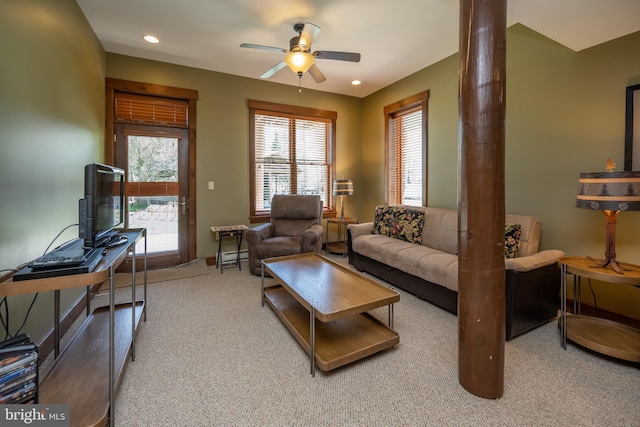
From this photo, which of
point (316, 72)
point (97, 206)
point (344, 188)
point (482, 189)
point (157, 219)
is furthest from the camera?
point (344, 188)

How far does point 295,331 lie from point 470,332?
1.16 metres

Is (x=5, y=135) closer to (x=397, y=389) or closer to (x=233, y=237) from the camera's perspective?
(x=397, y=389)

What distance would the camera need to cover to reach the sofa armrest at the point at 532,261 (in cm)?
210

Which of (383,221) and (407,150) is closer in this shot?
(383,221)

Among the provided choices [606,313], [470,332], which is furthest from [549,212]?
[470,332]

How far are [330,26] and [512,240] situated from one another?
284 centimetres

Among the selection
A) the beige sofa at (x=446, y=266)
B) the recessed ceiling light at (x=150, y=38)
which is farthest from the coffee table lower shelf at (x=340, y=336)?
the recessed ceiling light at (x=150, y=38)

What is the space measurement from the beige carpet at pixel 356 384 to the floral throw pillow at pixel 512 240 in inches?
25.5

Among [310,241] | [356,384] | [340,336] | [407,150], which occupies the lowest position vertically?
[356,384]

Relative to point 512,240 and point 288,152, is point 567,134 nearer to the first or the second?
point 512,240

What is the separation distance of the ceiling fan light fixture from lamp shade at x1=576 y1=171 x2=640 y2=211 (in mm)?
2547

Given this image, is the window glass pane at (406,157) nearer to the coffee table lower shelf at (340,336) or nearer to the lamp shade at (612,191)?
the lamp shade at (612,191)

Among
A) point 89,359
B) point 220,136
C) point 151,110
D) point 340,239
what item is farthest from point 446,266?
point 151,110

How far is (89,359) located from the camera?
5.59 ft
